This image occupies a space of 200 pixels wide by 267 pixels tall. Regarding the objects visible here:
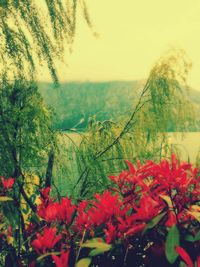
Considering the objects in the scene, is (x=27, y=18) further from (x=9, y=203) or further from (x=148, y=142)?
(x=148, y=142)

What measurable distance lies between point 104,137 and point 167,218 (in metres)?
3.32

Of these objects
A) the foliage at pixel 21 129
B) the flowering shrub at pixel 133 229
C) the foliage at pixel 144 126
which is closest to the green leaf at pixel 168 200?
the flowering shrub at pixel 133 229

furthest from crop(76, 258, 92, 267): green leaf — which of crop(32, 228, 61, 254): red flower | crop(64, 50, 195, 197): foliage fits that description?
crop(64, 50, 195, 197): foliage

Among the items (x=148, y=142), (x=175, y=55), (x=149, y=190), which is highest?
(x=175, y=55)

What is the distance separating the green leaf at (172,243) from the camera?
4.11 feet

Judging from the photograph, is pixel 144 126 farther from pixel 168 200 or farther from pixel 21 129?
pixel 168 200

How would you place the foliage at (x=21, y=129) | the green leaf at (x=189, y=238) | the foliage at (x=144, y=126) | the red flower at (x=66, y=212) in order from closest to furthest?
the green leaf at (x=189, y=238)
the red flower at (x=66, y=212)
the foliage at (x=21, y=129)
the foliage at (x=144, y=126)

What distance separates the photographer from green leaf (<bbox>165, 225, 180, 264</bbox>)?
1.25 m

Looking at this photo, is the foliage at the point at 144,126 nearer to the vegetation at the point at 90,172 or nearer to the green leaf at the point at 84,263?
the vegetation at the point at 90,172

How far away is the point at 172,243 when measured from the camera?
50.9 inches

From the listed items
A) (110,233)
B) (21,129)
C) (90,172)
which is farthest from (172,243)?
(90,172)

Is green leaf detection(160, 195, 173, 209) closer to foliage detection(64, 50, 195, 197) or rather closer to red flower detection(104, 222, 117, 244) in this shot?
red flower detection(104, 222, 117, 244)

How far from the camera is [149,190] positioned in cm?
153

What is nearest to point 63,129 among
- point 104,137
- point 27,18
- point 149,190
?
point 104,137
